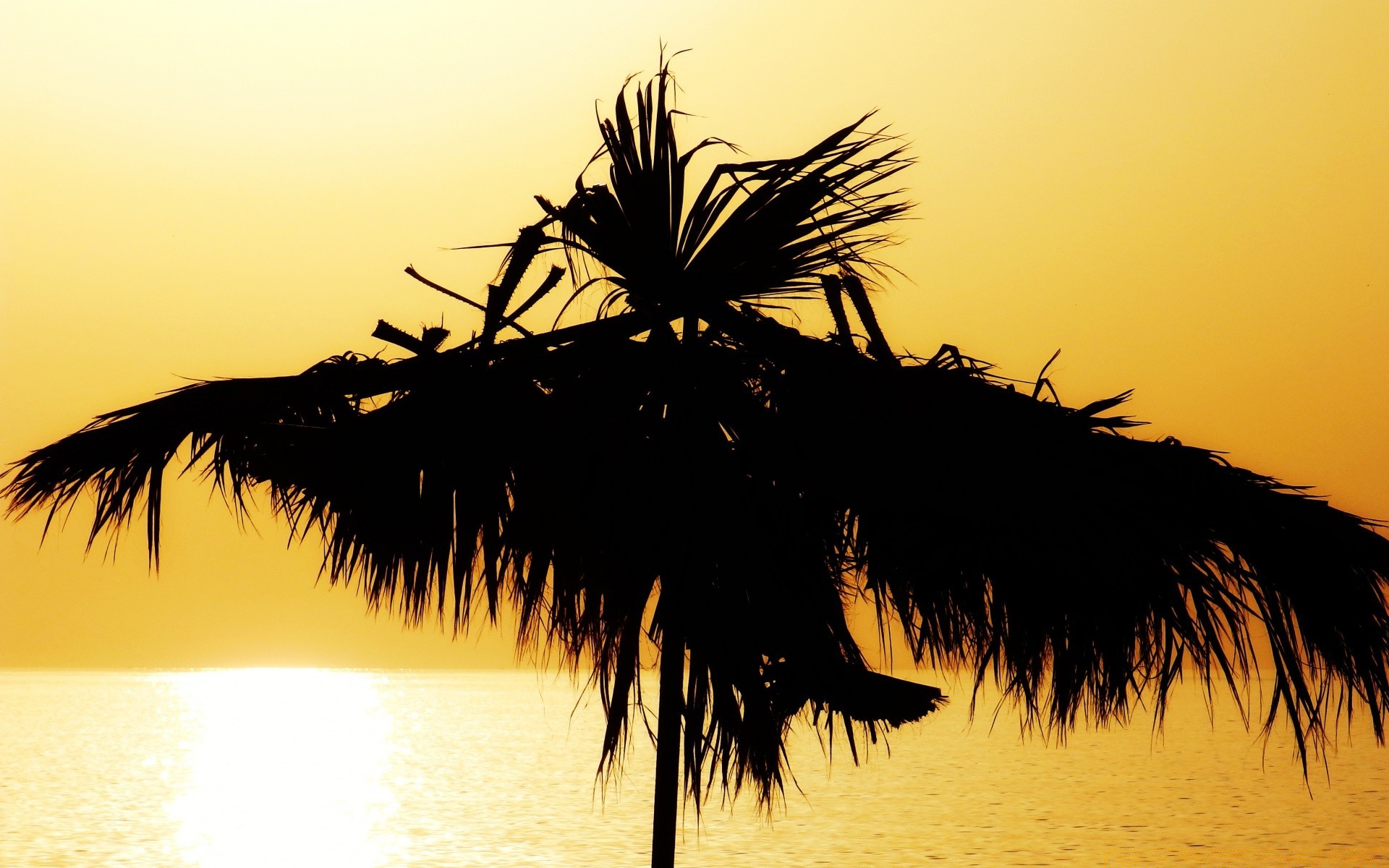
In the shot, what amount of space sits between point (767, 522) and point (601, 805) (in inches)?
516

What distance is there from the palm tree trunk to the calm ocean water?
3.33 meters

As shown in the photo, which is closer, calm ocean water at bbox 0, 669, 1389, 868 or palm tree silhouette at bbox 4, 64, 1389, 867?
palm tree silhouette at bbox 4, 64, 1389, 867

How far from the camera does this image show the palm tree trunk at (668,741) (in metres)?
3.36

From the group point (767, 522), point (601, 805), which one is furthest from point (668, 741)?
point (601, 805)

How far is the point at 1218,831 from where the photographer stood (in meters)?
17.4

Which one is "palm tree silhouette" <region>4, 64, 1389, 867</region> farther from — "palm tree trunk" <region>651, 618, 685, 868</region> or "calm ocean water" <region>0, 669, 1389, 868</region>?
"calm ocean water" <region>0, 669, 1389, 868</region>

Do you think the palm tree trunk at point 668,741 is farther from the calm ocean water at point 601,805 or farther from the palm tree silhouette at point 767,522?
the calm ocean water at point 601,805

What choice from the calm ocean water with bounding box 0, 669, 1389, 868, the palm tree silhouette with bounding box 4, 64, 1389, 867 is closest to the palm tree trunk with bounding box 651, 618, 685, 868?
the palm tree silhouette with bounding box 4, 64, 1389, 867

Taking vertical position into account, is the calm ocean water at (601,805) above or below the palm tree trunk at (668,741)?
below

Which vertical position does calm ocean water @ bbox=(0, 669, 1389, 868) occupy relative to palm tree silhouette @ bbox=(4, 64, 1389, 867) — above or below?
below

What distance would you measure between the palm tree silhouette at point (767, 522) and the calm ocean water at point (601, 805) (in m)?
2.85

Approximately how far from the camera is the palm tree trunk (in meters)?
3.36

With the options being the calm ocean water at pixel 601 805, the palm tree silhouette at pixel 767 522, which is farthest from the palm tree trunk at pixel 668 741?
the calm ocean water at pixel 601 805

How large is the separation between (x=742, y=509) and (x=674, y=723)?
Result: 0.62 m
